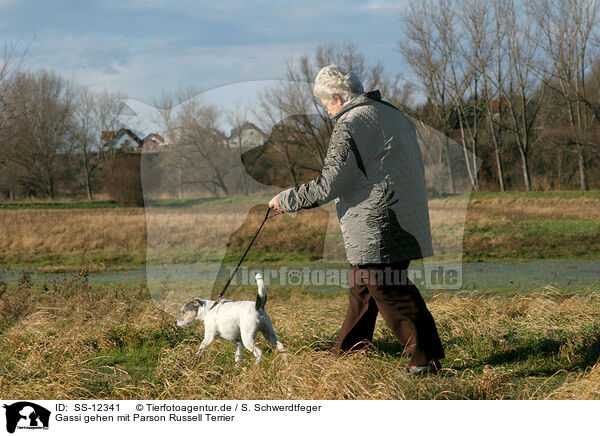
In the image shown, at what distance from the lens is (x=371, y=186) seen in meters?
3.60

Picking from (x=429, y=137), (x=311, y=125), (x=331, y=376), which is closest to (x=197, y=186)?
(x=311, y=125)

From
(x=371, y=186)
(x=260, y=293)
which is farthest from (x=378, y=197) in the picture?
(x=260, y=293)

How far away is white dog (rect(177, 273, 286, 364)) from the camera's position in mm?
3576

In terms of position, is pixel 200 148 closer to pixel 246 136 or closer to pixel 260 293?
pixel 246 136

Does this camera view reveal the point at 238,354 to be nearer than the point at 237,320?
No

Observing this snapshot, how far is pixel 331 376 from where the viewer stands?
346 cm

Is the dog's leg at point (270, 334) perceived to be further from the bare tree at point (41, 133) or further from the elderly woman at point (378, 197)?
the bare tree at point (41, 133)

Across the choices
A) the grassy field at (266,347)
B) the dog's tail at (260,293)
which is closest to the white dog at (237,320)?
the dog's tail at (260,293)

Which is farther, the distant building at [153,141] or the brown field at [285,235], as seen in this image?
the brown field at [285,235]

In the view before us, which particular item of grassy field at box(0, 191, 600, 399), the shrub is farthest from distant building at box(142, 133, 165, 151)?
the shrub
